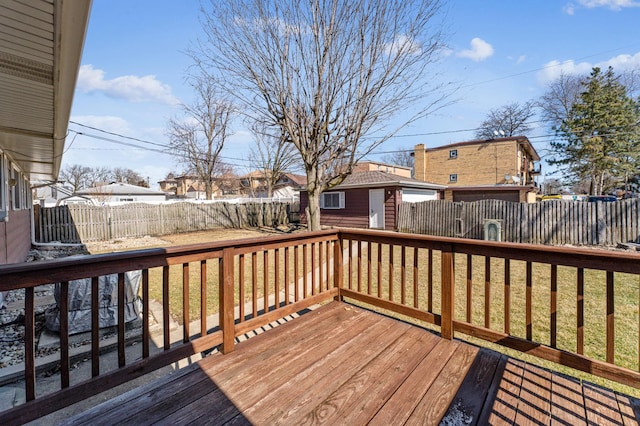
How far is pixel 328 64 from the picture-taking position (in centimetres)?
687

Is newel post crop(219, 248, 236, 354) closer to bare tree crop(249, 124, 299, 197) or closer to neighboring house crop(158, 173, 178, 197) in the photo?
bare tree crop(249, 124, 299, 197)

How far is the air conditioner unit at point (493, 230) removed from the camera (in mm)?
9344

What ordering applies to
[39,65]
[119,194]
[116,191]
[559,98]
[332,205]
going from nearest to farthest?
1. [39,65]
2. [332,205]
3. [559,98]
4. [116,191]
5. [119,194]

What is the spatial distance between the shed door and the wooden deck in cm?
1090

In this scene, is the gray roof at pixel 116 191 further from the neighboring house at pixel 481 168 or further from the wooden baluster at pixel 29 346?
the wooden baluster at pixel 29 346

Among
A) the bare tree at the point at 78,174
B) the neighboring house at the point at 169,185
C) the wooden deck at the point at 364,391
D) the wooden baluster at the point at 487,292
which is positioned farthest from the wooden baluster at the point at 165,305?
the neighboring house at the point at 169,185

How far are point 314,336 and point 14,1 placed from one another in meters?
2.77

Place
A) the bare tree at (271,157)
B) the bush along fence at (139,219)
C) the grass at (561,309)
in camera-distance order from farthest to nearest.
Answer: the bare tree at (271,157) < the bush along fence at (139,219) < the grass at (561,309)

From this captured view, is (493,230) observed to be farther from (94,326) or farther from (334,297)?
(94,326)

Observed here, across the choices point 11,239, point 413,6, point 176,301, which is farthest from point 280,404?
point 413,6

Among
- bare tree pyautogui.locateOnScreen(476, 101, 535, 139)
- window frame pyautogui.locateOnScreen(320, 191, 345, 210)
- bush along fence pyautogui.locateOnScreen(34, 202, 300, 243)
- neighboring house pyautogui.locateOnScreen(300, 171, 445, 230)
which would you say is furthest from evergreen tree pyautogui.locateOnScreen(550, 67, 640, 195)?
bush along fence pyautogui.locateOnScreen(34, 202, 300, 243)

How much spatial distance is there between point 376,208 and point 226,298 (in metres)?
11.6

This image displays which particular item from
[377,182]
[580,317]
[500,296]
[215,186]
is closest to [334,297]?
[580,317]

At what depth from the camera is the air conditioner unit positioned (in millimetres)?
9344
